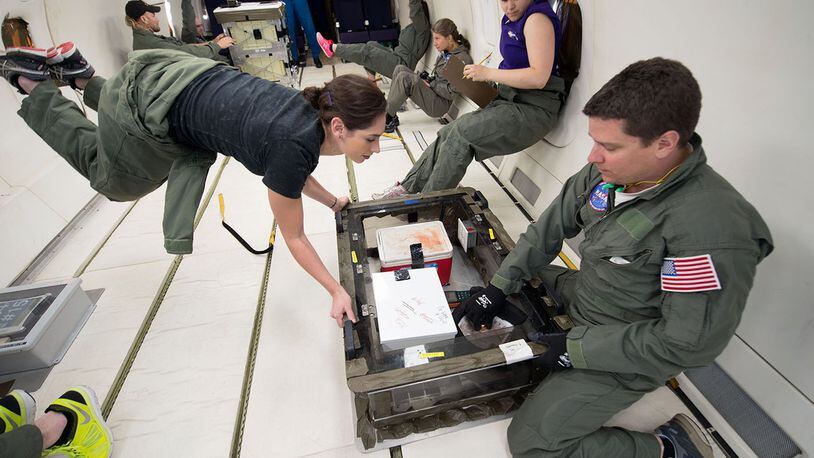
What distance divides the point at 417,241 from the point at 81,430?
1557 millimetres

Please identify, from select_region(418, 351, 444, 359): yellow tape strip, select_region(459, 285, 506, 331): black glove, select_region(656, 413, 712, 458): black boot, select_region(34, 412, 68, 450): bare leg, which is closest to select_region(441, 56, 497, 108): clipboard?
select_region(459, 285, 506, 331): black glove

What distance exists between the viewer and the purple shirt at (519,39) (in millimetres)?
2055

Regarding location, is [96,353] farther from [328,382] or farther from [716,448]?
[716,448]

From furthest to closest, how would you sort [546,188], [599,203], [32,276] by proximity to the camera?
1. [546,188]
2. [32,276]
3. [599,203]

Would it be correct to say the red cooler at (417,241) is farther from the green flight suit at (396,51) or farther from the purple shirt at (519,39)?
the green flight suit at (396,51)

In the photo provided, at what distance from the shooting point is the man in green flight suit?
0.96m

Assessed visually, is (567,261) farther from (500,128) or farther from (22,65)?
(22,65)

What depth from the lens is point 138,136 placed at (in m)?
1.53

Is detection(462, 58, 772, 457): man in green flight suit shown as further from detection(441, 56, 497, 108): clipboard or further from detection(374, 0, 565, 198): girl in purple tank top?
detection(441, 56, 497, 108): clipboard

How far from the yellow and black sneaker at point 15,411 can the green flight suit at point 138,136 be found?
0.75 meters

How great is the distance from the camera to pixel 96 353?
184 cm

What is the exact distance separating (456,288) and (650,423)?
101cm

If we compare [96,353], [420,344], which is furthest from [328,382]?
[96,353]

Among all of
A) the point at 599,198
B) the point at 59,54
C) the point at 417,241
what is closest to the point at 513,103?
the point at 417,241
